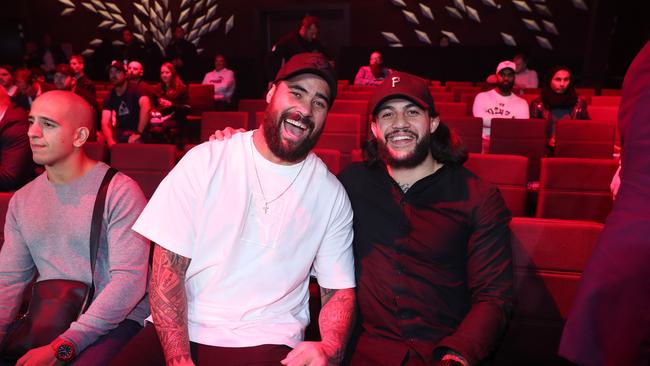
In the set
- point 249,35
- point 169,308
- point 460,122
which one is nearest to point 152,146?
point 169,308

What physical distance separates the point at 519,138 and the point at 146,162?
132 inches

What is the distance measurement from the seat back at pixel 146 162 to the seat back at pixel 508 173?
6.75ft

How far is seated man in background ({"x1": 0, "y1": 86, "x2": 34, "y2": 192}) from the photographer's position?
10.7 ft

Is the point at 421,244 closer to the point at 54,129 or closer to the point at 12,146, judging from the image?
the point at 54,129

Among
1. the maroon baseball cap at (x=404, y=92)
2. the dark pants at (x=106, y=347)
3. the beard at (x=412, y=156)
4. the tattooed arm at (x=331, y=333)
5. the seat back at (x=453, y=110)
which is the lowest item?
the dark pants at (x=106, y=347)

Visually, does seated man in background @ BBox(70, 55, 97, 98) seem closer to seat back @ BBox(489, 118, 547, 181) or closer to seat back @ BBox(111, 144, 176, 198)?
seat back @ BBox(111, 144, 176, 198)

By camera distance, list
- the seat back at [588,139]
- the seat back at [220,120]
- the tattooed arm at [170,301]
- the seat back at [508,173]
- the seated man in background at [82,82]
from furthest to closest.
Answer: the seated man in background at [82,82] → the seat back at [220,120] → the seat back at [588,139] → the seat back at [508,173] → the tattooed arm at [170,301]

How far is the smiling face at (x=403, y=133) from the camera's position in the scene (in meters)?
2.16

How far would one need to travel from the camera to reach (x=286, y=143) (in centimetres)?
196

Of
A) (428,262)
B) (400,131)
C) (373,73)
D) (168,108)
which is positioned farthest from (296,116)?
(373,73)

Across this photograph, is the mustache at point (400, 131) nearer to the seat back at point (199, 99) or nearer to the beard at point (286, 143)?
the beard at point (286, 143)

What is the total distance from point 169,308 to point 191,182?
0.44 meters

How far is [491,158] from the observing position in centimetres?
351

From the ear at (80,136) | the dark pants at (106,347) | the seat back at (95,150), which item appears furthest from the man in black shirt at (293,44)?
the dark pants at (106,347)
